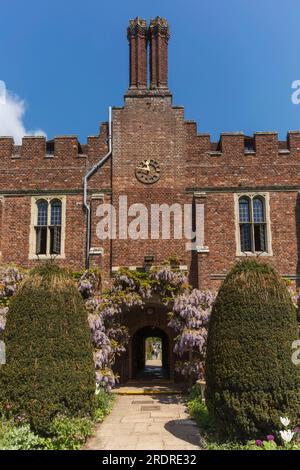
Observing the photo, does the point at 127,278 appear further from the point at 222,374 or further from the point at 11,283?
the point at 222,374

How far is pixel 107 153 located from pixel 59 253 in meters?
3.95

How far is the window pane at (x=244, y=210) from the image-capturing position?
1594 centimetres

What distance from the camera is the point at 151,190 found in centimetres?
1592

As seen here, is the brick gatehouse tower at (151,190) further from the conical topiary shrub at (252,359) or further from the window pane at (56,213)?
the conical topiary shrub at (252,359)

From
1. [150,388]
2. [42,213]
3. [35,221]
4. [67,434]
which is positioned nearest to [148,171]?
[42,213]

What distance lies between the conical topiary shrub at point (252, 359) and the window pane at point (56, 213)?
359 inches

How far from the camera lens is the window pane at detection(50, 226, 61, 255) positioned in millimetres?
15875

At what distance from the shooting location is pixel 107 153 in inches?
642

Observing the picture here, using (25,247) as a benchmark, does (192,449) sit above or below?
below

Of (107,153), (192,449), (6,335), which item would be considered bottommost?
(192,449)

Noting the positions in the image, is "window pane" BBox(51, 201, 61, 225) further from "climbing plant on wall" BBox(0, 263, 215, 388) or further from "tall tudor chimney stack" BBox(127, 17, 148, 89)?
"tall tudor chimney stack" BBox(127, 17, 148, 89)

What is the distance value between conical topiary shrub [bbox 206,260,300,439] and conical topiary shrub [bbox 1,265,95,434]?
2395 millimetres

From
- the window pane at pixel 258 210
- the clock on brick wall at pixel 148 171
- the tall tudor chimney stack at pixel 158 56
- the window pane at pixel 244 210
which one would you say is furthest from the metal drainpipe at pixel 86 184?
the window pane at pixel 258 210

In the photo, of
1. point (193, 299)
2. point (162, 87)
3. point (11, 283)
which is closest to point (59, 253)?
point (11, 283)
